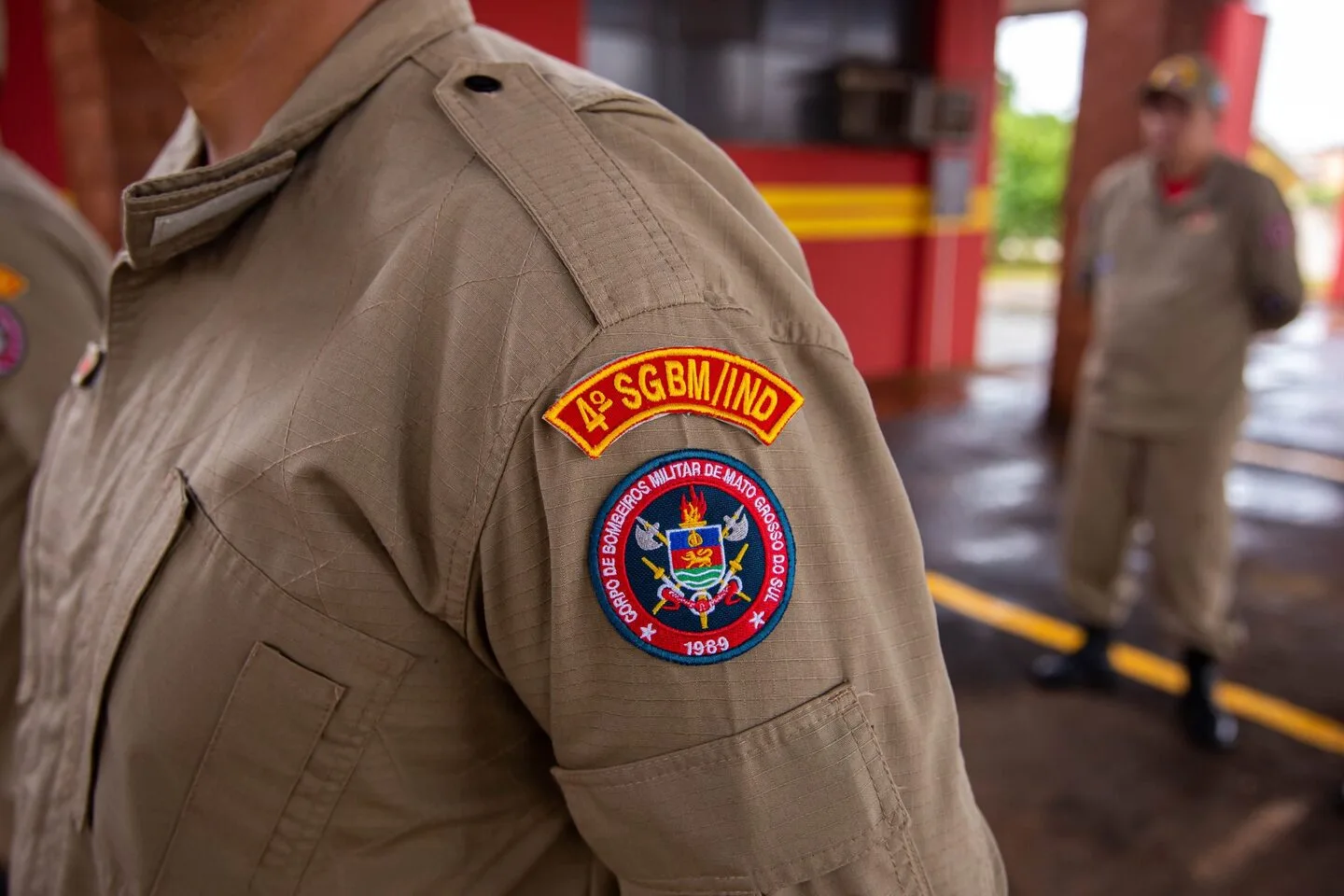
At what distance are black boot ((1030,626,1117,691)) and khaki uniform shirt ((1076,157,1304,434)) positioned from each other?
2.17 feet

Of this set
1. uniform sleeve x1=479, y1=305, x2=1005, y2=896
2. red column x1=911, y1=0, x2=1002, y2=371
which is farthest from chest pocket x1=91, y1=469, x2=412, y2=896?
red column x1=911, y1=0, x2=1002, y2=371

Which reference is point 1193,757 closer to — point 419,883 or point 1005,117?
point 419,883

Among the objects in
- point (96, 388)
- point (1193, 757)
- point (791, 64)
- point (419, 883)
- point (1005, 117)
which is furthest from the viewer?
point (1005, 117)

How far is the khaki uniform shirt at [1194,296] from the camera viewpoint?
2.79m

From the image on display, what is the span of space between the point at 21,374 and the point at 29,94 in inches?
157

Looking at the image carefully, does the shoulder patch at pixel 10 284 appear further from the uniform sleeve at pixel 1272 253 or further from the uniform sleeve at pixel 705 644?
the uniform sleeve at pixel 1272 253

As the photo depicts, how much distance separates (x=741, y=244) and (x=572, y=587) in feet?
0.79

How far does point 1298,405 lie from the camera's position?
6.79 meters

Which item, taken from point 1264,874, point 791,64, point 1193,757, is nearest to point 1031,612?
point 1193,757

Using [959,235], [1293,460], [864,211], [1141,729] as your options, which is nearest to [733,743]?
[1141,729]

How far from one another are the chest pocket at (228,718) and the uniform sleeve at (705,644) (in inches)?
4.5

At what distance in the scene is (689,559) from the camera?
0.56 m

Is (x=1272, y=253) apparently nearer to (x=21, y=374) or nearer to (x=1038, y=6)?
(x=21, y=374)

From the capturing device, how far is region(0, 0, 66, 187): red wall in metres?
4.42
